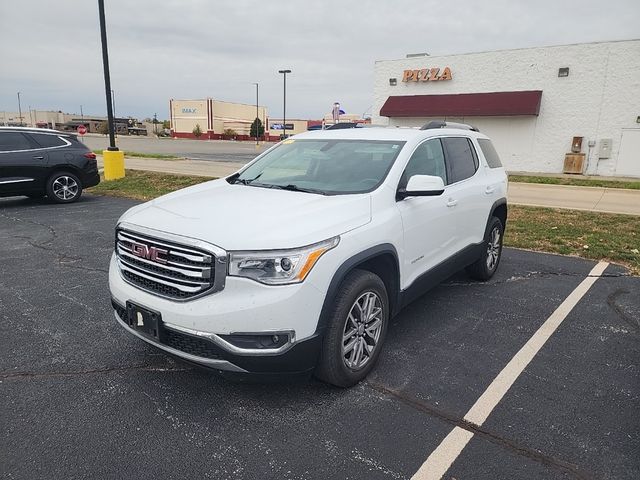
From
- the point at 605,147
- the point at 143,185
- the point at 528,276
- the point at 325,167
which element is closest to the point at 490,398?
the point at 325,167

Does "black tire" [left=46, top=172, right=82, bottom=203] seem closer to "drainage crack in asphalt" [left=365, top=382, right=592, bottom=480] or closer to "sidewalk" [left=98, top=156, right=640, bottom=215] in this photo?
"drainage crack in asphalt" [left=365, top=382, right=592, bottom=480]

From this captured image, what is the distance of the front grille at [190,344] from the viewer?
2744mm

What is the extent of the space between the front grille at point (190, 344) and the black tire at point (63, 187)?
29.6 ft

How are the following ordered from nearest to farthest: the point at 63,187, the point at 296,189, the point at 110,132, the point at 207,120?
1. the point at 296,189
2. the point at 63,187
3. the point at 110,132
4. the point at 207,120

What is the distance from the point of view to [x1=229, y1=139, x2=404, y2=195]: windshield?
3.72 m

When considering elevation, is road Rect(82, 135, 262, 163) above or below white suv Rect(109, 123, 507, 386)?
below

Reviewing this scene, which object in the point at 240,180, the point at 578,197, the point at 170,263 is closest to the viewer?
the point at 170,263

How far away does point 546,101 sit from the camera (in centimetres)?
2225

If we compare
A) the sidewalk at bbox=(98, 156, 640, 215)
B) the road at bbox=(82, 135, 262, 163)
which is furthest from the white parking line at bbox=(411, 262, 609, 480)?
the road at bbox=(82, 135, 262, 163)

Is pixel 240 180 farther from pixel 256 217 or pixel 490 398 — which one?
pixel 490 398

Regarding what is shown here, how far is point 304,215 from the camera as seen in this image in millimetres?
3037

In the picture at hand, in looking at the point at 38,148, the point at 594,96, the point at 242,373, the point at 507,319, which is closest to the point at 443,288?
the point at 507,319

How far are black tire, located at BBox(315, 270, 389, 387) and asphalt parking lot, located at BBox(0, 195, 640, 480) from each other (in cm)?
15

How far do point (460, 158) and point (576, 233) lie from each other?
4.58 meters
